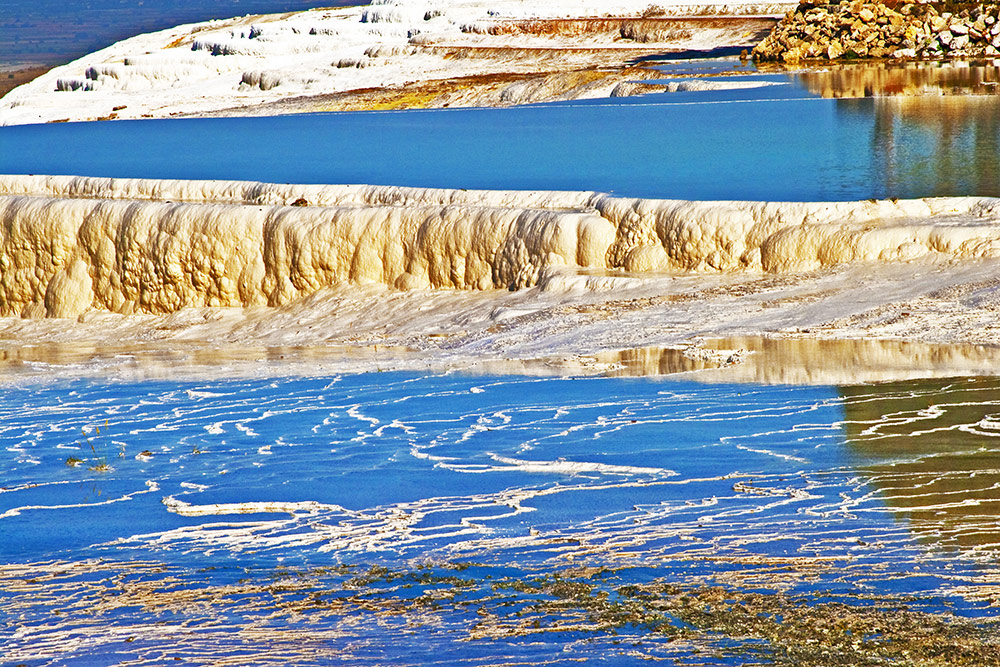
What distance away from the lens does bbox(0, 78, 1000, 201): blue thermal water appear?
1258 centimetres

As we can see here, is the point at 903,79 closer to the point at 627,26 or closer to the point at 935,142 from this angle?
the point at 935,142

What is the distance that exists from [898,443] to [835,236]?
4.27 meters

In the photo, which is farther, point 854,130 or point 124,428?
point 854,130

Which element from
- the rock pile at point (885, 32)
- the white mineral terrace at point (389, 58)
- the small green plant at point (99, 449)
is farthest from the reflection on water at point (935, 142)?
the small green plant at point (99, 449)

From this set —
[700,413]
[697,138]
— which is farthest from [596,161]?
[700,413]

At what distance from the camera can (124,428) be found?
6996 mm

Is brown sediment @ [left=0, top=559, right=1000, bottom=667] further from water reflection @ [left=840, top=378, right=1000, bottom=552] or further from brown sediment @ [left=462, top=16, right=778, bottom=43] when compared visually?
brown sediment @ [left=462, top=16, right=778, bottom=43]

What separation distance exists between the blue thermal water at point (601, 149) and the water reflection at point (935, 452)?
5.18 m

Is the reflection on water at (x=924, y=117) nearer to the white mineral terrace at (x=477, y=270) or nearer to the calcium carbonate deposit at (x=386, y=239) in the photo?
the calcium carbonate deposit at (x=386, y=239)

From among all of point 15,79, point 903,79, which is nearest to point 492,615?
point 903,79

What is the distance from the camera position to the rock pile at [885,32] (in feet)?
81.6

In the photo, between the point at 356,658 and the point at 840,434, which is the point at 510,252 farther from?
the point at 356,658

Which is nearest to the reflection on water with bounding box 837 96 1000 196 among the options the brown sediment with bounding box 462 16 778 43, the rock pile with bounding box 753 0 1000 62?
the rock pile with bounding box 753 0 1000 62

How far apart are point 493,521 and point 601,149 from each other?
1091 cm
